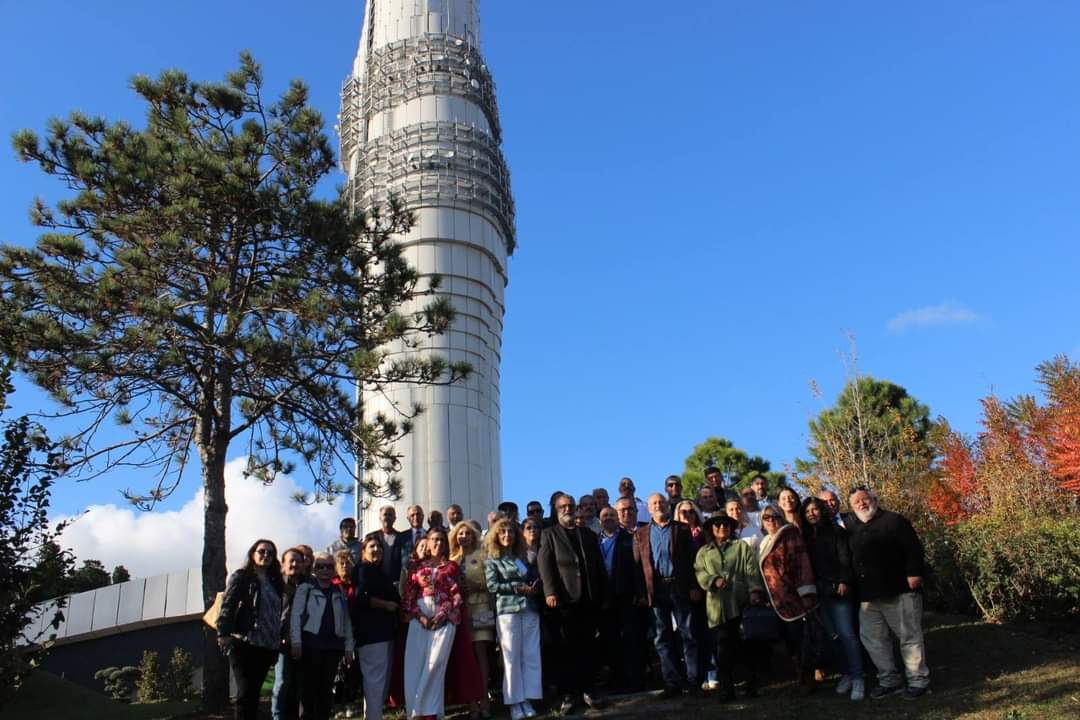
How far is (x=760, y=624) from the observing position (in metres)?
7.81

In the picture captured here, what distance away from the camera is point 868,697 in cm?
741

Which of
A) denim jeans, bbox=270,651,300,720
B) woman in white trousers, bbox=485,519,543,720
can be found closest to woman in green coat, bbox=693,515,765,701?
woman in white trousers, bbox=485,519,543,720

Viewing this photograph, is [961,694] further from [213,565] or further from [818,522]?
[213,565]

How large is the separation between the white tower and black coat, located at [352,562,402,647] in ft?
31.1

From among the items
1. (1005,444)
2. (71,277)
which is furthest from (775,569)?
(1005,444)

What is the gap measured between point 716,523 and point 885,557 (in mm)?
1472

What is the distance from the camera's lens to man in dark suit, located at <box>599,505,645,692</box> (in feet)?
26.7

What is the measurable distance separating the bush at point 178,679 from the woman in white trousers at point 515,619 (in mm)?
11502

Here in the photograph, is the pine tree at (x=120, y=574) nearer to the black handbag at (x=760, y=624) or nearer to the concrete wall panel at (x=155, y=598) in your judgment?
the concrete wall panel at (x=155, y=598)

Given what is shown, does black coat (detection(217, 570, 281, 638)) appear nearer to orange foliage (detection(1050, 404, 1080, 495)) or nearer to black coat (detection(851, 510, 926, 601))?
black coat (detection(851, 510, 926, 601))

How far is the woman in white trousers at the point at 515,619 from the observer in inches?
299

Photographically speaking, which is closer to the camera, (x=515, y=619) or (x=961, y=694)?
(x=961, y=694)

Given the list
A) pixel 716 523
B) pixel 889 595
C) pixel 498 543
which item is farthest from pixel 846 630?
pixel 498 543

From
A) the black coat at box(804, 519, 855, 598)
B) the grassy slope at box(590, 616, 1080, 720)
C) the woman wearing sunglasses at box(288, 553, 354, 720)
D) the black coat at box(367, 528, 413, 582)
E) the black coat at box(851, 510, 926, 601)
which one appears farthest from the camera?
the black coat at box(367, 528, 413, 582)
